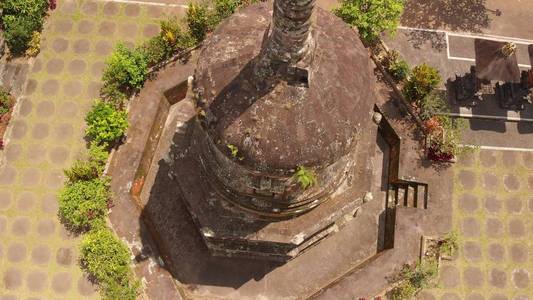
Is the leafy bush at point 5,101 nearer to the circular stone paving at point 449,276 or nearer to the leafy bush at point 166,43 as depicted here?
the leafy bush at point 166,43

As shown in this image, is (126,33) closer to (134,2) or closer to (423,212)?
(134,2)

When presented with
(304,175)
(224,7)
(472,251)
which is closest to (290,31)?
(304,175)

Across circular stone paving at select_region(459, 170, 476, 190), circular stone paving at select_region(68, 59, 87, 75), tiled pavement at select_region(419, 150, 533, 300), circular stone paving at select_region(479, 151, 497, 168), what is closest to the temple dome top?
circular stone paving at select_region(459, 170, 476, 190)

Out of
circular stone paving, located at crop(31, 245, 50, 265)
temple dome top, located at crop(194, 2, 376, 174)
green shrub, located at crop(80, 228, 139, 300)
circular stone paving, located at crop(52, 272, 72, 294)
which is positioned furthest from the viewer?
circular stone paving, located at crop(31, 245, 50, 265)

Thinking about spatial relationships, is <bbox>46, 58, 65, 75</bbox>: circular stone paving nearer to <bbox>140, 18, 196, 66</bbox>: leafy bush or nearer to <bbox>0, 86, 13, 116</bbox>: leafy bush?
<bbox>0, 86, 13, 116</bbox>: leafy bush

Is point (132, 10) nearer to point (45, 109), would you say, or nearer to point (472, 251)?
point (45, 109)

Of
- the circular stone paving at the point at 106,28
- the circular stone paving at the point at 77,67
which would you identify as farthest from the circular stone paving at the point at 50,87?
the circular stone paving at the point at 106,28

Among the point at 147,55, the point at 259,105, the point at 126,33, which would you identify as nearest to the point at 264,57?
the point at 259,105

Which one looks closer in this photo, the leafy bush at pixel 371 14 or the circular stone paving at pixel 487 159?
the leafy bush at pixel 371 14
